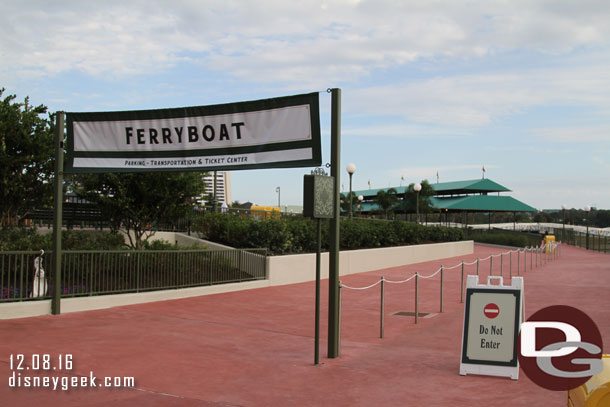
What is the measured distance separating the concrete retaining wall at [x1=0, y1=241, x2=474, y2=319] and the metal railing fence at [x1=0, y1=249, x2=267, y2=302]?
25 centimetres

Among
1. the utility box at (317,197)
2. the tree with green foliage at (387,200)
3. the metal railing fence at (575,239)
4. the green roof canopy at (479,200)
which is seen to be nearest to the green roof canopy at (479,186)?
the green roof canopy at (479,200)

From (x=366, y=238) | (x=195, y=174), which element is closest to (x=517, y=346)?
(x=195, y=174)

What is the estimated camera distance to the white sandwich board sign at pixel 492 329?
738cm

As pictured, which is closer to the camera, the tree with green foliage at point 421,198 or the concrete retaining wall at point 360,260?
the concrete retaining wall at point 360,260

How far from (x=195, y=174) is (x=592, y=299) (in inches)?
453

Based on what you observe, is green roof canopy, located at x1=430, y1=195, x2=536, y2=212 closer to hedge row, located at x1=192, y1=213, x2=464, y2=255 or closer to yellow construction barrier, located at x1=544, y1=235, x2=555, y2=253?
yellow construction barrier, located at x1=544, y1=235, x2=555, y2=253

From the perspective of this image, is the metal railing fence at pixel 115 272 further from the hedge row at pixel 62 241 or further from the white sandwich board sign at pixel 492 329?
the white sandwich board sign at pixel 492 329

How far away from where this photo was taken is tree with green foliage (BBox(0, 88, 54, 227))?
15227 mm

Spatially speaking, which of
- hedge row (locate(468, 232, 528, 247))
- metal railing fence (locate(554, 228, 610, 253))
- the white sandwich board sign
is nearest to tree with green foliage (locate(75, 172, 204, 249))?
the white sandwich board sign

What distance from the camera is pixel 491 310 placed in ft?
25.4

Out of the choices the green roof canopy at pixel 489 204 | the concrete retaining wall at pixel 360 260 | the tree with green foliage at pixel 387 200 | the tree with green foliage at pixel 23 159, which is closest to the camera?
the tree with green foliage at pixel 23 159

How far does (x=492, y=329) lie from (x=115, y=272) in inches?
349

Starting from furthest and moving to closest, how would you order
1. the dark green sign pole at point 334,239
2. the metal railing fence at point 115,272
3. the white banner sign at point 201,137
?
the metal railing fence at point 115,272 < the white banner sign at point 201,137 < the dark green sign pole at point 334,239

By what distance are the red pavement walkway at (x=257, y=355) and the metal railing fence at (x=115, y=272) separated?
2.56ft
